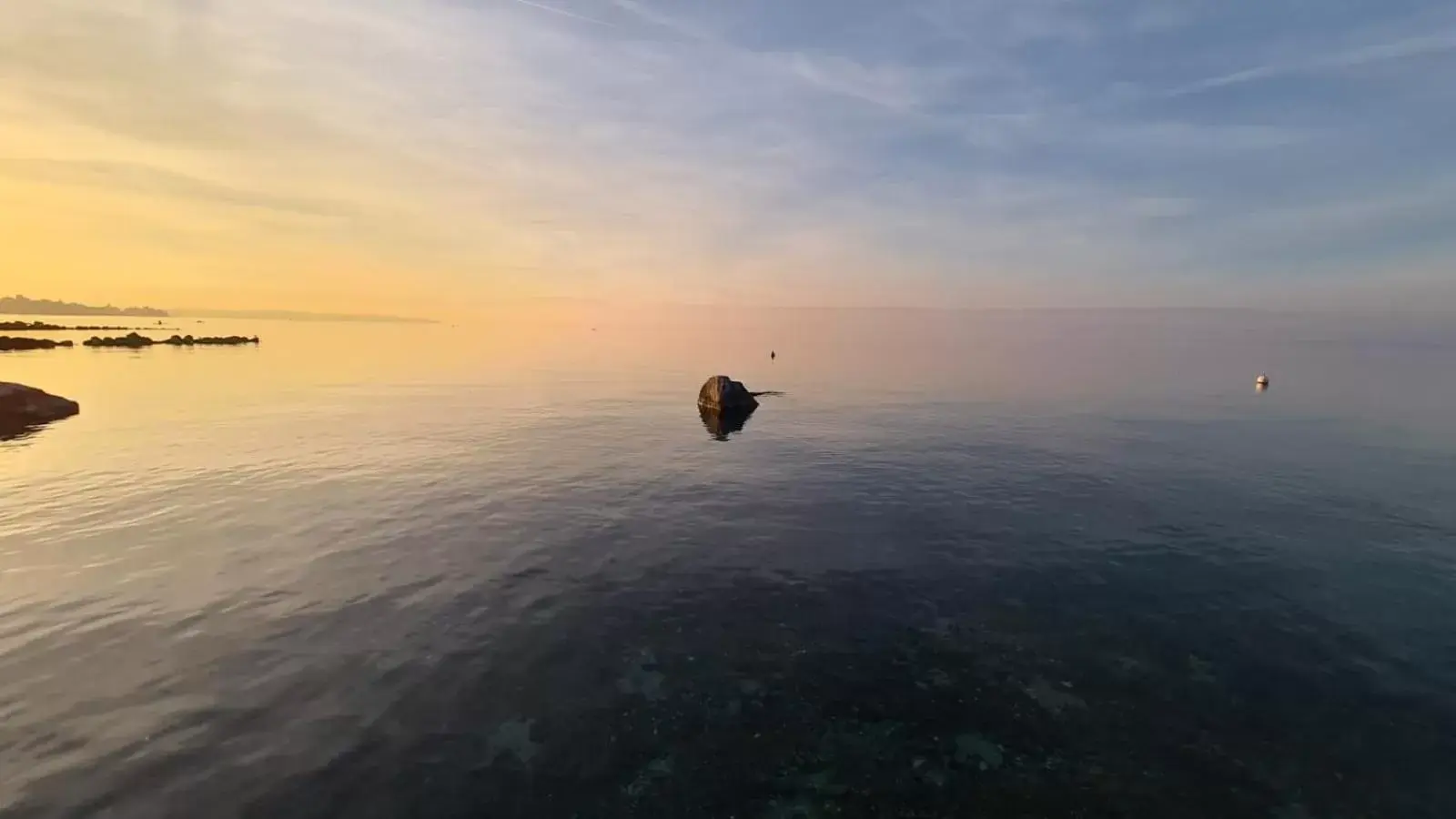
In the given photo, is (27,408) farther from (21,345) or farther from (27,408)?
(21,345)

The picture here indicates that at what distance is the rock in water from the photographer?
216 feet

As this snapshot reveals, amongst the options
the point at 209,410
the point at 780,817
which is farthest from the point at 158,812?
the point at 209,410

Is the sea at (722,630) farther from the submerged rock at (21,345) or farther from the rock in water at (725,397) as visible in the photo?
the submerged rock at (21,345)

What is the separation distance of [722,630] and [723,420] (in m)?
43.1

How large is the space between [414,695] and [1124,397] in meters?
89.3

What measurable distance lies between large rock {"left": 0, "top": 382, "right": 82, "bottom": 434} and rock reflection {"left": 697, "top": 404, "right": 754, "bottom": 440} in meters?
61.8

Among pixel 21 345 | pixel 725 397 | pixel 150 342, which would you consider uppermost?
pixel 150 342

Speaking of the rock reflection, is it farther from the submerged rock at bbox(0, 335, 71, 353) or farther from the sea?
the submerged rock at bbox(0, 335, 71, 353)

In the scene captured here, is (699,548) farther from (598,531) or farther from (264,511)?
(264,511)

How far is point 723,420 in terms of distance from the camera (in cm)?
6338

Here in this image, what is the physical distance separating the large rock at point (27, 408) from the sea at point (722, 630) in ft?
30.0

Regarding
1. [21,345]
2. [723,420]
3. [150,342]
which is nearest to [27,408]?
[723,420]

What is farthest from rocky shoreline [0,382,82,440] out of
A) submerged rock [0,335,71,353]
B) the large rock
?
submerged rock [0,335,71,353]

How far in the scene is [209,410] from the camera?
209 ft
